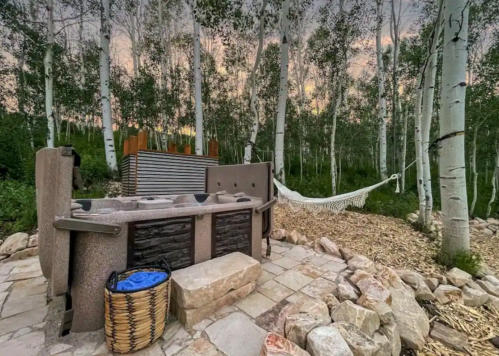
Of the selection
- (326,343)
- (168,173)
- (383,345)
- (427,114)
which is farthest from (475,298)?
(168,173)

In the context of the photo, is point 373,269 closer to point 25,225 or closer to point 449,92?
point 449,92

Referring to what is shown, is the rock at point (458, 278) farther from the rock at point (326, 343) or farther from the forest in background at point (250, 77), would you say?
the forest in background at point (250, 77)

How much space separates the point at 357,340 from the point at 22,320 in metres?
1.95

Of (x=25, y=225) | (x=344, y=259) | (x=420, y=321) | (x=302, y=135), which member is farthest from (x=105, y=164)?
(x=302, y=135)

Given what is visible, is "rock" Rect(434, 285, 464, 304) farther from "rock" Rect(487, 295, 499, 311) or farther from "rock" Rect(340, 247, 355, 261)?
"rock" Rect(340, 247, 355, 261)

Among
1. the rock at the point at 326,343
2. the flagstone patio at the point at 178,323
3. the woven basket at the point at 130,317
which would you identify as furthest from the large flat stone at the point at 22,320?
the rock at the point at 326,343

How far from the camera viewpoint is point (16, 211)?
2857 mm

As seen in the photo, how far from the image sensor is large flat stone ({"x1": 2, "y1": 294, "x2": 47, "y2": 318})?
4.42 ft

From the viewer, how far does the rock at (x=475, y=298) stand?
152 centimetres

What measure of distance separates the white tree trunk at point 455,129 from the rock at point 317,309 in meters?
1.65

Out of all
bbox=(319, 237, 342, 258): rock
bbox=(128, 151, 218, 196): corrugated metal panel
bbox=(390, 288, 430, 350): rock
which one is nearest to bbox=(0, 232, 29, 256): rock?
bbox=(128, 151, 218, 196): corrugated metal panel

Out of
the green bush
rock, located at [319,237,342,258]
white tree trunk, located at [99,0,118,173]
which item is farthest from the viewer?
white tree trunk, located at [99,0,118,173]

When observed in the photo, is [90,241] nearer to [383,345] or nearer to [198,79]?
[383,345]

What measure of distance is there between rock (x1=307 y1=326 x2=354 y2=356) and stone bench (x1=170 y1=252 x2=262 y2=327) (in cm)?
57
